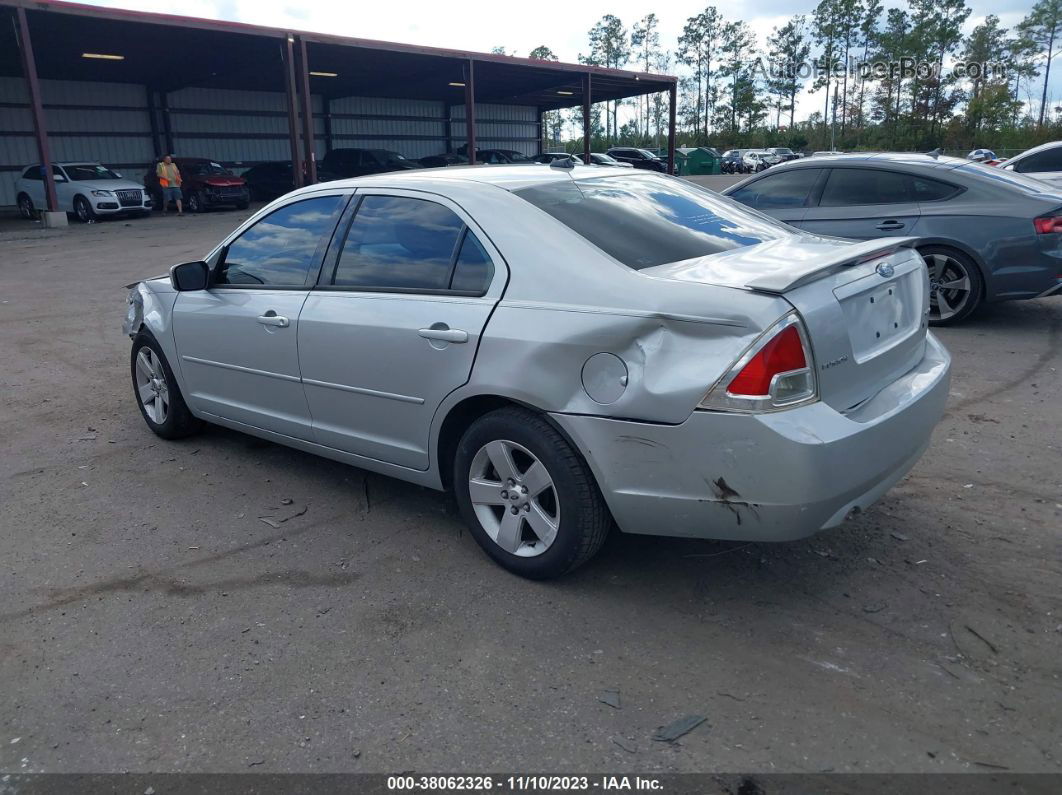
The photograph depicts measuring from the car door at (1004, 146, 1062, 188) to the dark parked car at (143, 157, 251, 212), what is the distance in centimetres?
2103

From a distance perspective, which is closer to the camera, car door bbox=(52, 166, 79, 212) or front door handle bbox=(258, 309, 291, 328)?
front door handle bbox=(258, 309, 291, 328)

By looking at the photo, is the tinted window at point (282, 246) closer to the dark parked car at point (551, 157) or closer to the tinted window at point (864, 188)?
the dark parked car at point (551, 157)

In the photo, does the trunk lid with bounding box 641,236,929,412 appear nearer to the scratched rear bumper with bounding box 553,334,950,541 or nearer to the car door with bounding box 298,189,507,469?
the scratched rear bumper with bounding box 553,334,950,541

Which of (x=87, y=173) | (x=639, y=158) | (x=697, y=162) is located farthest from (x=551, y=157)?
(x=697, y=162)

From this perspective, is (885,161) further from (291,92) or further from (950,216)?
(291,92)

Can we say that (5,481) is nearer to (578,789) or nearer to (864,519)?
(578,789)

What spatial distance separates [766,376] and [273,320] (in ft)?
8.42

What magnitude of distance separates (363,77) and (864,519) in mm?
32004

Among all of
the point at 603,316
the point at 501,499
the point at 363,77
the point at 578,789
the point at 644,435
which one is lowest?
the point at 578,789

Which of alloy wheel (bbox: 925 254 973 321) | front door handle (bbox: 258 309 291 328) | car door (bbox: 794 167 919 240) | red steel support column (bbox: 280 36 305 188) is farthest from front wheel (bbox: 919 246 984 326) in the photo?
red steel support column (bbox: 280 36 305 188)

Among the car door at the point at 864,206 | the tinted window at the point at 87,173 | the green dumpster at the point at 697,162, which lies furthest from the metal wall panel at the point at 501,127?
the car door at the point at 864,206

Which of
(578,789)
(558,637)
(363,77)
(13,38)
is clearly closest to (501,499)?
(558,637)

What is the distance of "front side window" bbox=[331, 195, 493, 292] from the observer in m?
3.65

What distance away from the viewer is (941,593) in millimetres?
3332
